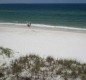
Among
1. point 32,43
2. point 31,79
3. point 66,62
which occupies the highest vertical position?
point 32,43

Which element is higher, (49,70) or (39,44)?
(39,44)

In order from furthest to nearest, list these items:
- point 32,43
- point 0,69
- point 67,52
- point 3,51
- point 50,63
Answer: point 32,43
point 67,52
point 3,51
point 50,63
point 0,69

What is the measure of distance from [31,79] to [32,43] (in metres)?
7.52

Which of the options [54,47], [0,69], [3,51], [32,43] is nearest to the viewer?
[0,69]

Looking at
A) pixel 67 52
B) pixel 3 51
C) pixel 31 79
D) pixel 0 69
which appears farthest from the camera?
pixel 67 52

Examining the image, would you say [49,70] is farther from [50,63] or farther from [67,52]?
[67,52]

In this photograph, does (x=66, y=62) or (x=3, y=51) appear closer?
(x=66, y=62)

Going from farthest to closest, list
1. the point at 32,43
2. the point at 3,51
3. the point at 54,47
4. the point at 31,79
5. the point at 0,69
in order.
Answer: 1. the point at 32,43
2. the point at 54,47
3. the point at 3,51
4. the point at 0,69
5. the point at 31,79

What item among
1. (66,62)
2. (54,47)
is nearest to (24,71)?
(66,62)

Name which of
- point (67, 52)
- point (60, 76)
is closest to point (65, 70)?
point (60, 76)

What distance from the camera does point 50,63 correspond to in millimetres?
8867

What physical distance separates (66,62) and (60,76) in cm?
126

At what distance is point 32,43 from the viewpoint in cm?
1520

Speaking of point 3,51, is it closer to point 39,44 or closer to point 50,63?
point 50,63
